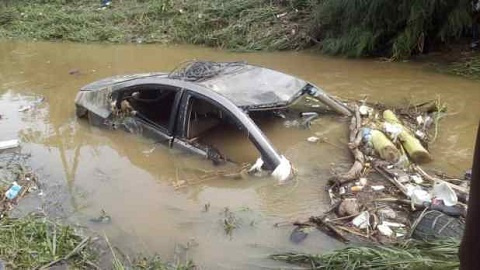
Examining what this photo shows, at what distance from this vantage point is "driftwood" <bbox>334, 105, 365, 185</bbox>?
5828 millimetres

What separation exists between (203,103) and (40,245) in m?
2.44

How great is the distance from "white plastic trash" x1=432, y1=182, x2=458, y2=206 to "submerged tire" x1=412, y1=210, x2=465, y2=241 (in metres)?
0.24

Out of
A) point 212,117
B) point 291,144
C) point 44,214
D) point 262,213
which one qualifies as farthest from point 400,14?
point 44,214

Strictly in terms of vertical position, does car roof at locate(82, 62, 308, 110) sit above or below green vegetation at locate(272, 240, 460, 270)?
above

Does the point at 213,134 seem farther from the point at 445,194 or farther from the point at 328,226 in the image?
the point at 445,194

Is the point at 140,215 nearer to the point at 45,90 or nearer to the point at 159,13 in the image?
the point at 45,90

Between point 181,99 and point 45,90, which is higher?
point 181,99

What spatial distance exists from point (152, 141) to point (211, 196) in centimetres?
144

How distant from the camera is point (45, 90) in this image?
1092 centimetres

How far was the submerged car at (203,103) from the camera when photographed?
5992mm

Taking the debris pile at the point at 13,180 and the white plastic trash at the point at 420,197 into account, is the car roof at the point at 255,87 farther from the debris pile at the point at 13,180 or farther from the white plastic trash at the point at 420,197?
the debris pile at the point at 13,180

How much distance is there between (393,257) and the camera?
4137 millimetres

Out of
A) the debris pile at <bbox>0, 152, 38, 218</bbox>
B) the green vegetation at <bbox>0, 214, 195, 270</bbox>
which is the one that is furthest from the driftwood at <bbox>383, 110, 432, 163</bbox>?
the debris pile at <bbox>0, 152, 38, 218</bbox>

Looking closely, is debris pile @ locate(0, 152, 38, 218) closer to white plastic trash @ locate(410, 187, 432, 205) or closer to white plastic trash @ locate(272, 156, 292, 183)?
white plastic trash @ locate(272, 156, 292, 183)
